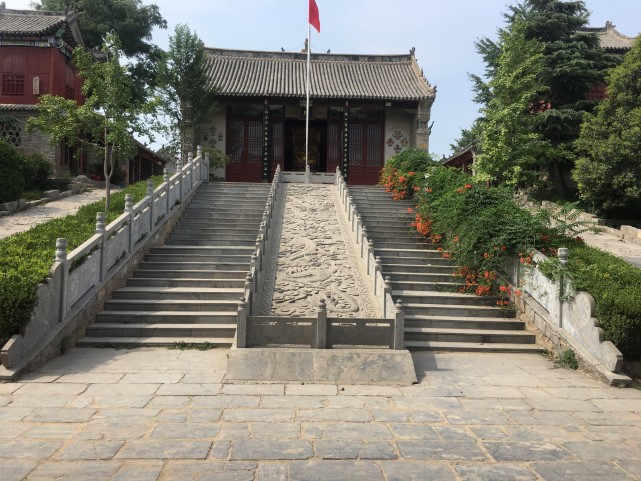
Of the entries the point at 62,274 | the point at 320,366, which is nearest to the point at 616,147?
the point at 320,366

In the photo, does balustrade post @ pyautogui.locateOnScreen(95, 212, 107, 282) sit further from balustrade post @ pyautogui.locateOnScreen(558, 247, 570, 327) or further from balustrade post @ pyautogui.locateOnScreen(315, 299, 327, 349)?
balustrade post @ pyautogui.locateOnScreen(558, 247, 570, 327)

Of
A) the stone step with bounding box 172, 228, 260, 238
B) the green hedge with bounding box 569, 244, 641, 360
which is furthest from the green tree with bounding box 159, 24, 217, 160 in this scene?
the green hedge with bounding box 569, 244, 641, 360

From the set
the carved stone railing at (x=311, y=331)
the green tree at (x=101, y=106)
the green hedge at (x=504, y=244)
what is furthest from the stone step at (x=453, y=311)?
the green tree at (x=101, y=106)

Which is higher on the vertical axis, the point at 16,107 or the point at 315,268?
the point at 16,107

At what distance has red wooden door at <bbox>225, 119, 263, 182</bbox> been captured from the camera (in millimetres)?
21797

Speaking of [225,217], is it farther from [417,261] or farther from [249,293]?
[249,293]

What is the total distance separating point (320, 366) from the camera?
20.5 feet

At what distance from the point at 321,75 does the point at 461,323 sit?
17.7 m

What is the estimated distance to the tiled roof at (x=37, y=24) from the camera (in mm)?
20469

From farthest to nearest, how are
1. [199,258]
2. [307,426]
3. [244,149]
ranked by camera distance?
[244,149], [199,258], [307,426]

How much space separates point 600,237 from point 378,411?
43.5 ft

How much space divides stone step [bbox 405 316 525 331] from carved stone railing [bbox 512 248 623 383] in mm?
302

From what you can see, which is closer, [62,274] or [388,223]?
[62,274]

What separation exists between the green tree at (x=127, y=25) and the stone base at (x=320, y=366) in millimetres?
23775
